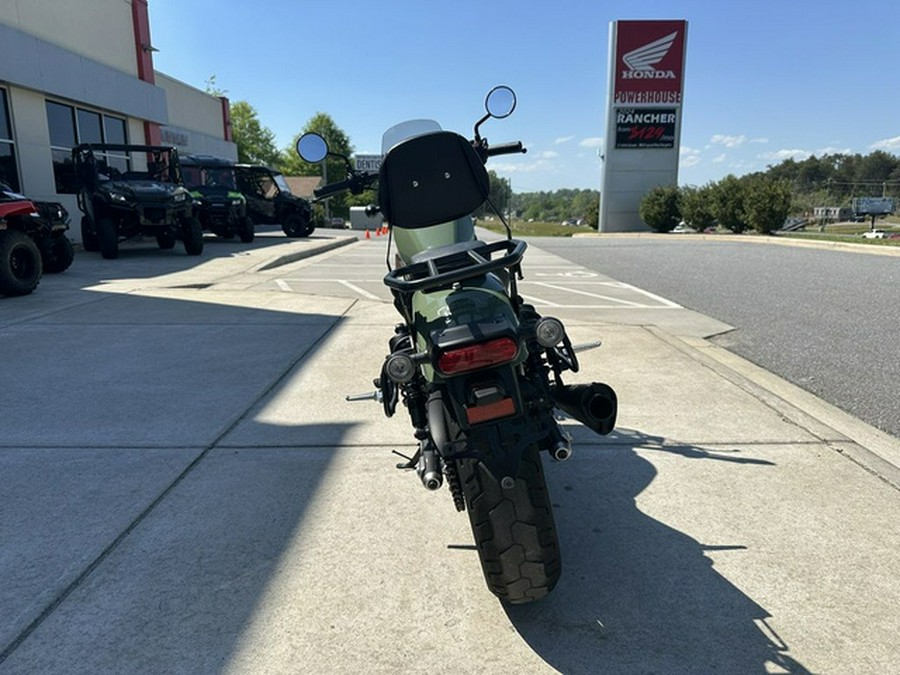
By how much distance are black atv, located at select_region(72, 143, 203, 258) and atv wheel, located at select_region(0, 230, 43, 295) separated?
12.0ft

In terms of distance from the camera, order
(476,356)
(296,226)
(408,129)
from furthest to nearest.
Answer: (296,226), (408,129), (476,356)

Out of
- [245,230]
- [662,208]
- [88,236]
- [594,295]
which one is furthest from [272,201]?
[662,208]

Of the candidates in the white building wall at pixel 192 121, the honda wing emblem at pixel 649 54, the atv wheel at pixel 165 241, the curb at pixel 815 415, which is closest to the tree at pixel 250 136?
the white building wall at pixel 192 121

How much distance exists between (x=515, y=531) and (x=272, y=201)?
20148mm

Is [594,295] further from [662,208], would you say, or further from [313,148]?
[662,208]

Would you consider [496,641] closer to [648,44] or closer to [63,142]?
[63,142]

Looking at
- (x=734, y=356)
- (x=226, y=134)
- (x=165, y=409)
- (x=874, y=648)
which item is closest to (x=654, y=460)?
(x=874, y=648)

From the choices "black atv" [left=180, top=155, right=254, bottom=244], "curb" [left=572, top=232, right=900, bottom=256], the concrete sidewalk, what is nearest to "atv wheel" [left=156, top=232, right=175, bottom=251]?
"black atv" [left=180, top=155, right=254, bottom=244]

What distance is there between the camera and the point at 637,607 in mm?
2225

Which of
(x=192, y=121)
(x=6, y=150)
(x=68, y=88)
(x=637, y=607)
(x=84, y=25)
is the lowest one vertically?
(x=637, y=607)

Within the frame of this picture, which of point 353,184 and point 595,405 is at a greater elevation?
point 353,184

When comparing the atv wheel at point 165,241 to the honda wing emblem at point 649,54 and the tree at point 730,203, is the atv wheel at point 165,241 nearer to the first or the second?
the tree at point 730,203

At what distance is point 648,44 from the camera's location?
32.9 m

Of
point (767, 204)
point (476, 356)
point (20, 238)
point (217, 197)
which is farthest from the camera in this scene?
point (767, 204)
